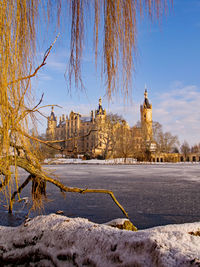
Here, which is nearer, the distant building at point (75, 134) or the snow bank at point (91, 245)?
the snow bank at point (91, 245)

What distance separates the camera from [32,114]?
0.96 metres

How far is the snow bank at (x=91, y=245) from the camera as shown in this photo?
2.58 ft

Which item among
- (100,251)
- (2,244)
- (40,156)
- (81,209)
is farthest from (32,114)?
(81,209)

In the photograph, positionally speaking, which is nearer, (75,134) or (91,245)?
(91,245)

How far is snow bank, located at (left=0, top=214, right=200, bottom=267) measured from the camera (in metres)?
0.79

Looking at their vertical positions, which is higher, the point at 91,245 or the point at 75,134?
the point at 75,134

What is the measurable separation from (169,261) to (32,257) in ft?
2.29

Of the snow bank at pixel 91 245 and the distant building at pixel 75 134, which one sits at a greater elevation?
the distant building at pixel 75 134

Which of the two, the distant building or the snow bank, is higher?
the distant building

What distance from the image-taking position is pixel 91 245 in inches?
39.4

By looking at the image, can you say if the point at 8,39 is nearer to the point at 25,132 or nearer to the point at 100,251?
the point at 25,132

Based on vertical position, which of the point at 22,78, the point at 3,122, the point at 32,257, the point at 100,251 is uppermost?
the point at 22,78

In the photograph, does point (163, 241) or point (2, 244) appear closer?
point (163, 241)

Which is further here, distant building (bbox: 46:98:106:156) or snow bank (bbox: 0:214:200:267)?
distant building (bbox: 46:98:106:156)
